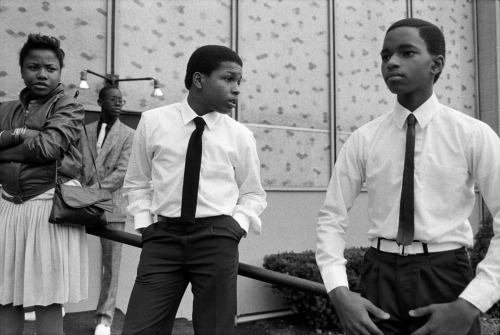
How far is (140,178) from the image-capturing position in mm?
2701

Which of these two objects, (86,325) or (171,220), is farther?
(86,325)

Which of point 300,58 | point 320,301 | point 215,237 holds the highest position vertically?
point 300,58

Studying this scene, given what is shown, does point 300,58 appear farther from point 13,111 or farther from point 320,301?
point 13,111

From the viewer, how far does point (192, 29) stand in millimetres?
6586

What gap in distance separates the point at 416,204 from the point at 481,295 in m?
0.35

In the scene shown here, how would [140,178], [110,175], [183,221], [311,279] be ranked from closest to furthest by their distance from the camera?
[183,221], [140,178], [110,175], [311,279]

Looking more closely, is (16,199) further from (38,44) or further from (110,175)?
(110,175)

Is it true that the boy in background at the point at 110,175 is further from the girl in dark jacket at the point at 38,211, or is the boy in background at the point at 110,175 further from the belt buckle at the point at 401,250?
the belt buckle at the point at 401,250

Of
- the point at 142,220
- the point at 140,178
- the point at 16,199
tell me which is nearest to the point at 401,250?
the point at 142,220

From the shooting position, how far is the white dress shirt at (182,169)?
2.47 metres

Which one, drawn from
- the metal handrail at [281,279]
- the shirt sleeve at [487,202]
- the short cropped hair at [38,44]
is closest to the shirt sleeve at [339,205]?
the metal handrail at [281,279]

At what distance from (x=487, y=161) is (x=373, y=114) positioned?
6.56m

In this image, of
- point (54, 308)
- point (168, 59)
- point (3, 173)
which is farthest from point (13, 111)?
point (168, 59)

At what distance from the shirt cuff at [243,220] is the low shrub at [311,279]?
3.96 m
